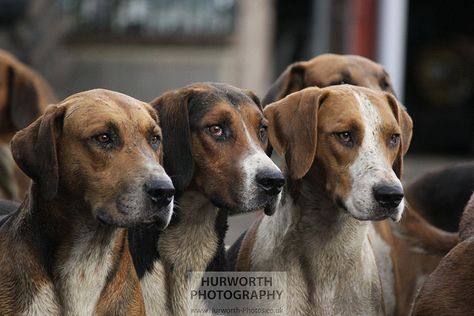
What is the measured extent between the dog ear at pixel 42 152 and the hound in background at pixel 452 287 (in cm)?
170

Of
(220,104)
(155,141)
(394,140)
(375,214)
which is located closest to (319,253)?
(375,214)

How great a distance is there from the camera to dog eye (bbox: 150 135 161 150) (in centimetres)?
613

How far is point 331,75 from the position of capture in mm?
7855

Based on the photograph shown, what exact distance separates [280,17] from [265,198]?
1430 cm

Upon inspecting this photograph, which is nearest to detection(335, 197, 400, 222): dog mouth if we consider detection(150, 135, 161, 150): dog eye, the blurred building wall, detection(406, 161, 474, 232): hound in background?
detection(150, 135, 161, 150): dog eye

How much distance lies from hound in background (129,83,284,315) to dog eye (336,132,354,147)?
0.34 meters

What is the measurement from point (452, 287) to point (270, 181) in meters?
0.90

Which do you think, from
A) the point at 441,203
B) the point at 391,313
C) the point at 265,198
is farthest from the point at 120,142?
the point at 441,203

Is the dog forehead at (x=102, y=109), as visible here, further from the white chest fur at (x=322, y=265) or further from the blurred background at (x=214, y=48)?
the blurred background at (x=214, y=48)

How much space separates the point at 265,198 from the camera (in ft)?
20.4

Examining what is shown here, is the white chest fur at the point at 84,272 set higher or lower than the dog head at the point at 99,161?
lower

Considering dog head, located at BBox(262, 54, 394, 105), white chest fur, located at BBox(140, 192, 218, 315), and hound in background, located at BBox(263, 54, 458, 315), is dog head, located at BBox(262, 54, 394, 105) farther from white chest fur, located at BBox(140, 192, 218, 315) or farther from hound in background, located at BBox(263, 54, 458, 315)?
white chest fur, located at BBox(140, 192, 218, 315)

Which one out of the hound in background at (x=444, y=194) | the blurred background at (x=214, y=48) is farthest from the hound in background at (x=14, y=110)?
the blurred background at (x=214, y=48)

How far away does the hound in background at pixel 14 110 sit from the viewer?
8.94 meters
